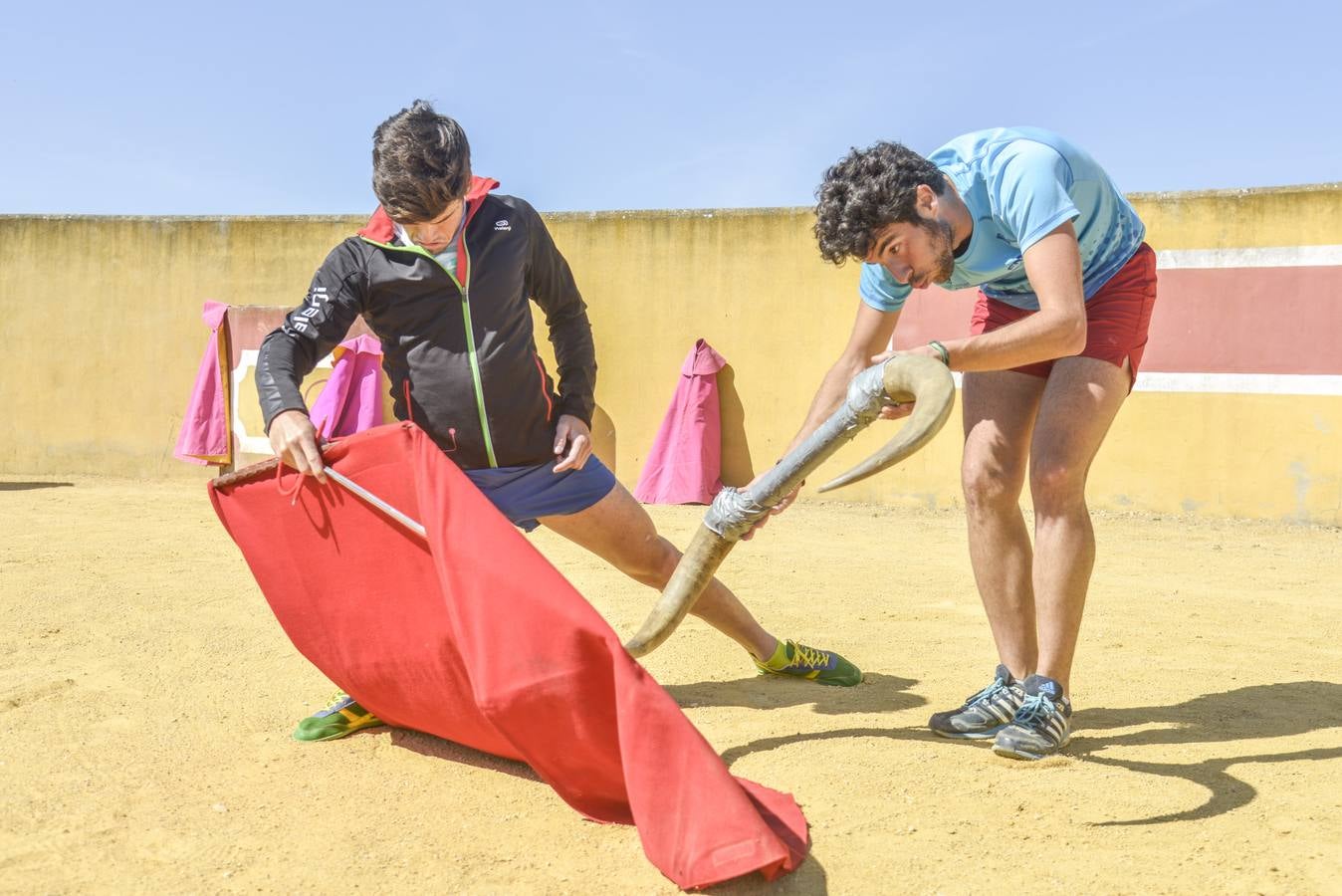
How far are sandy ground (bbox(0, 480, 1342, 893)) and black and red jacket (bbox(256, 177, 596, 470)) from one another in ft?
2.79

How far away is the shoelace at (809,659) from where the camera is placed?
3697 mm

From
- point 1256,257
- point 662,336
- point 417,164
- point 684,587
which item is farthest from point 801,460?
point 662,336

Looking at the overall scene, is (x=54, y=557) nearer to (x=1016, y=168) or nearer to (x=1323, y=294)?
(x=1016, y=168)

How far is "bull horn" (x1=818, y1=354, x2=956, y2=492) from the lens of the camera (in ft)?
7.80

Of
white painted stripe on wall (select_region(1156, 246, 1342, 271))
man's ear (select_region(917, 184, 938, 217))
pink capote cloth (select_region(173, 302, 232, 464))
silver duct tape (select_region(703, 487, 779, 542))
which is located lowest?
pink capote cloth (select_region(173, 302, 232, 464))

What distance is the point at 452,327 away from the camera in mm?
3100

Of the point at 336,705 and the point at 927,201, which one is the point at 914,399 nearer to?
the point at 927,201

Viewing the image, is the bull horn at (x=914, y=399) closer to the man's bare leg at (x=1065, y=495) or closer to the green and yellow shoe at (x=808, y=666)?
the man's bare leg at (x=1065, y=495)

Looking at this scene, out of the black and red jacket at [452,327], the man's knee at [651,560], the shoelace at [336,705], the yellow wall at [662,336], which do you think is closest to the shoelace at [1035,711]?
the man's knee at [651,560]

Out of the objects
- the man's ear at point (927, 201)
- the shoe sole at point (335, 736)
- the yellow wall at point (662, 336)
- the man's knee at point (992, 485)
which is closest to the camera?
the man's ear at point (927, 201)

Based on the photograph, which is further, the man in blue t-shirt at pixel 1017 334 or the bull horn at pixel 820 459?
the man in blue t-shirt at pixel 1017 334

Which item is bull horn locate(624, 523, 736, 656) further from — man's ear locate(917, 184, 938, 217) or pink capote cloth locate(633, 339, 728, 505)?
pink capote cloth locate(633, 339, 728, 505)

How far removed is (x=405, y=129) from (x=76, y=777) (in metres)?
1.76

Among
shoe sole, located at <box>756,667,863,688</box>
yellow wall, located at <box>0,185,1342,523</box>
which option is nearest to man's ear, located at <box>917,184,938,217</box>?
shoe sole, located at <box>756,667,863,688</box>
